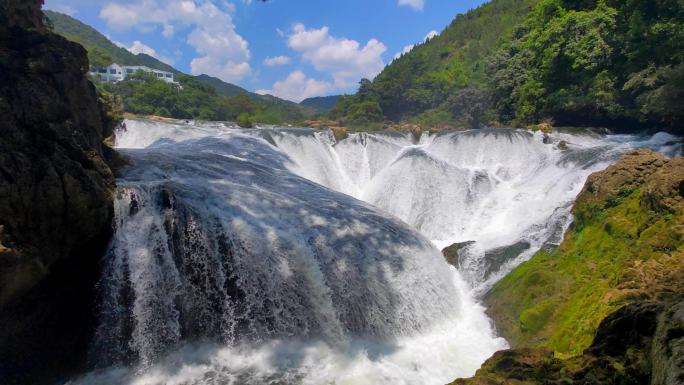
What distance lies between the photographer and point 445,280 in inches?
385

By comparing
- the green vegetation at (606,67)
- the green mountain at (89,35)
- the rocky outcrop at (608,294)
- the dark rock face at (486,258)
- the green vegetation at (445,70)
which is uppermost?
the green mountain at (89,35)

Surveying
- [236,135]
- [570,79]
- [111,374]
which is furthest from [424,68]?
[111,374]

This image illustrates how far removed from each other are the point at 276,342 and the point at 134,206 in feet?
10.6

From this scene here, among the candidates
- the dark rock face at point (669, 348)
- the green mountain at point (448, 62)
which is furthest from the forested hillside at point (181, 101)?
the dark rock face at point (669, 348)

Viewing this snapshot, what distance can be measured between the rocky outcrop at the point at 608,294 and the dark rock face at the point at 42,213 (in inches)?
221

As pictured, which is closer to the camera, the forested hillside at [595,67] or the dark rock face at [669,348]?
the dark rock face at [669,348]

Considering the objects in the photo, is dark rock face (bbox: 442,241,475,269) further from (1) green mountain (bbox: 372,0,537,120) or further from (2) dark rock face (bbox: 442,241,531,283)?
(1) green mountain (bbox: 372,0,537,120)

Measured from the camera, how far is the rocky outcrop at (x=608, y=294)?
11.6 ft

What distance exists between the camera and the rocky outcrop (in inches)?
140

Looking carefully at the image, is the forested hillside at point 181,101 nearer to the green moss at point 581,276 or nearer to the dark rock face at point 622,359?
the green moss at point 581,276

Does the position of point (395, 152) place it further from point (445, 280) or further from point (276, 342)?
point (276, 342)

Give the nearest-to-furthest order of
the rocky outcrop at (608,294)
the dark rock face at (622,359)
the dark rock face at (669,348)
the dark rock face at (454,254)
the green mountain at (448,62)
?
the dark rock face at (669,348)
the dark rock face at (622,359)
the rocky outcrop at (608,294)
the dark rock face at (454,254)
the green mountain at (448,62)

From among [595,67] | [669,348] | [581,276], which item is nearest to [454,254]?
[581,276]

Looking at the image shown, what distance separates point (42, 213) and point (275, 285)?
3527 mm
